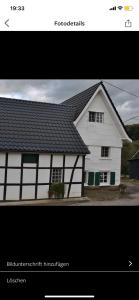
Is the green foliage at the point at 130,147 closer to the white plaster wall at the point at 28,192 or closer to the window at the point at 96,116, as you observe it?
the window at the point at 96,116

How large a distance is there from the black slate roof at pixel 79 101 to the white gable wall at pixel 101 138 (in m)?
0.05

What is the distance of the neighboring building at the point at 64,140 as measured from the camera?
4.67 feet

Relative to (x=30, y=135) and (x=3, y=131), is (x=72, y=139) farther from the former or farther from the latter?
(x=3, y=131)

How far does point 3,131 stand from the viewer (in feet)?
5.47

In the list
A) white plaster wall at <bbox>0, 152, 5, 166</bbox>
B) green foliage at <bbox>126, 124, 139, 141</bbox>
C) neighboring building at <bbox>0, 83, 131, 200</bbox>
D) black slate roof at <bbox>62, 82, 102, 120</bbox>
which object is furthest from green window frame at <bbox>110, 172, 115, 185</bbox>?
white plaster wall at <bbox>0, 152, 5, 166</bbox>
